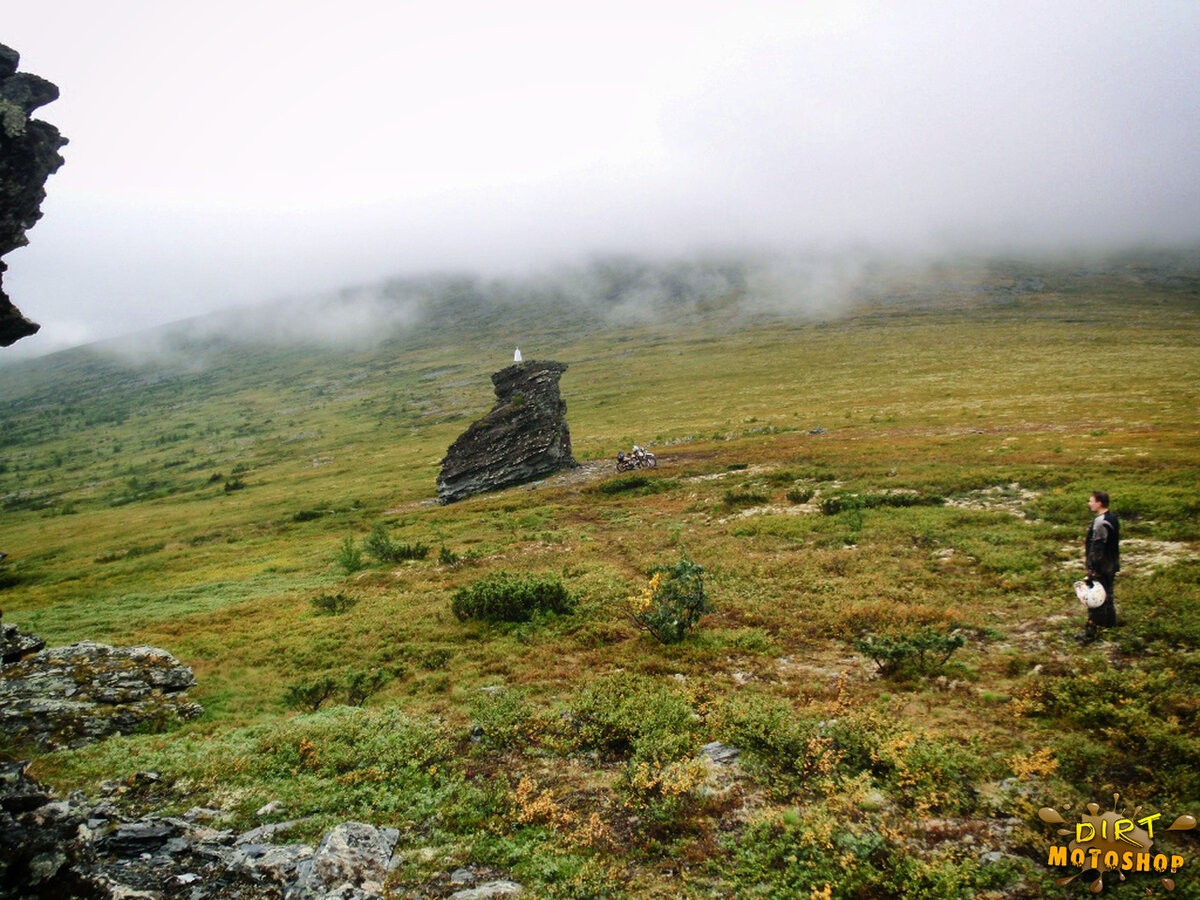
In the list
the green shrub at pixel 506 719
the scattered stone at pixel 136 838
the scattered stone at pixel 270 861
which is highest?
the scattered stone at pixel 136 838

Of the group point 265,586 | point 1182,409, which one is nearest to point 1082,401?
point 1182,409

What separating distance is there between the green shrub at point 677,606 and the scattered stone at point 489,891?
953 centimetres

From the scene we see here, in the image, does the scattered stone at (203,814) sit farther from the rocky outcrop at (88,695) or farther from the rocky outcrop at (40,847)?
the rocky outcrop at (88,695)

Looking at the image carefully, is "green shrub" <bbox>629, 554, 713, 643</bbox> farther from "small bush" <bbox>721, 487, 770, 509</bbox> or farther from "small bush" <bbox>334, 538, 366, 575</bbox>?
"small bush" <bbox>334, 538, 366, 575</bbox>

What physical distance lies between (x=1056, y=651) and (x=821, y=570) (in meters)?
8.57

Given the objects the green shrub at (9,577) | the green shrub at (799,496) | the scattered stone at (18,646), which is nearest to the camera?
the scattered stone at (18,646)

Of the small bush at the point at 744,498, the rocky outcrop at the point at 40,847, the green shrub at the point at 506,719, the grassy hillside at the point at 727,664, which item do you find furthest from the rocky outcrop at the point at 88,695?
the small bush at the point at 744,498

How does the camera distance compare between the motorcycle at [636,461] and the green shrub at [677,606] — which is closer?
the green shrub at [677,606]

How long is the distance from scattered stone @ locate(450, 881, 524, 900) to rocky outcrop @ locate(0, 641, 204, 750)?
12.1 metres

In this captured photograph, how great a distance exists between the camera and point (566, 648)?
60.3ft

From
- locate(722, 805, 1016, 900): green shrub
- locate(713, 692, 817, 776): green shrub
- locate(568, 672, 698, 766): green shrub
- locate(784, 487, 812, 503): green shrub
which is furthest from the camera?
locate(784, 487, 812, 503): green shrub

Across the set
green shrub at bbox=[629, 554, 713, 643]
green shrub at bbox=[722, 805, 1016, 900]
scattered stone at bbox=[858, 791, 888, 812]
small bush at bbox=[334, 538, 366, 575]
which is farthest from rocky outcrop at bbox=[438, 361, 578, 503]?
green shrub at bbox=[722, 805, 1016, 900]

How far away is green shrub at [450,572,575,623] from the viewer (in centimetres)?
2161

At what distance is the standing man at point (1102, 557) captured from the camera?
520 inches
